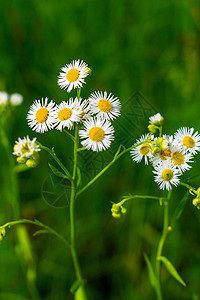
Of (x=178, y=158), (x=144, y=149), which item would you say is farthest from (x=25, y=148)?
(x=178, y=158)

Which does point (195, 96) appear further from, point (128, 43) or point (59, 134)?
point (59, 134)

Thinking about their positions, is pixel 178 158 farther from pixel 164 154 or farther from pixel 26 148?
pixel 26 148

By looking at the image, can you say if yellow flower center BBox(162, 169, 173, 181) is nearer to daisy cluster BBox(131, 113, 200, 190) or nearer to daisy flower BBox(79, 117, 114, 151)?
daisy cluster BBox(131, 113, 200, 190)

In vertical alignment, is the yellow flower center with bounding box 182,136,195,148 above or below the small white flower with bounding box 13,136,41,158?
above

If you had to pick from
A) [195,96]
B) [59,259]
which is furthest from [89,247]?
[195,96]

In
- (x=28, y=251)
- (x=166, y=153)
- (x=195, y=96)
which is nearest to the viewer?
(x=166, y=153)

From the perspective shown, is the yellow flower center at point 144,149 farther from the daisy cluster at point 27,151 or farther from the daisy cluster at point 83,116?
the daisy cluster at point 27,151

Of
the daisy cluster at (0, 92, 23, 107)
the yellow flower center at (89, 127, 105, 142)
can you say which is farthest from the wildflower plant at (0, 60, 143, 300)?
the daisy cluster at (0, 92, 23, 107)
